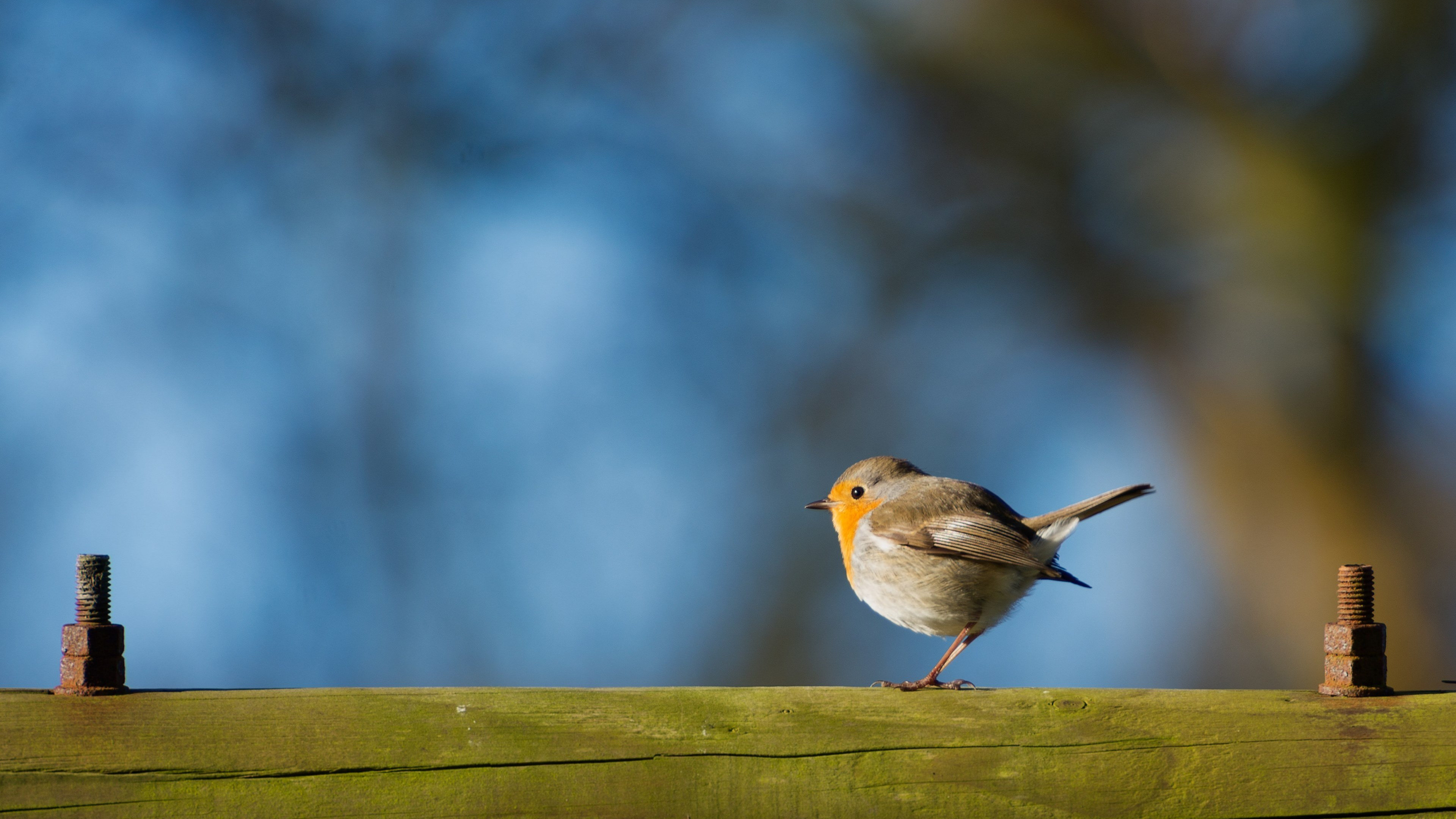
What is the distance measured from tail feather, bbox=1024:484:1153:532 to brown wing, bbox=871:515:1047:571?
0.22 feet

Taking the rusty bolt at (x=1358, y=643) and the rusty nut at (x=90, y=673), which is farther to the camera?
the rusty bolt at (x=1358, y=643)

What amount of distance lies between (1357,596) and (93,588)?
6.21 feet

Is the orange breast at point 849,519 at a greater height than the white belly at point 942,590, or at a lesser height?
greater

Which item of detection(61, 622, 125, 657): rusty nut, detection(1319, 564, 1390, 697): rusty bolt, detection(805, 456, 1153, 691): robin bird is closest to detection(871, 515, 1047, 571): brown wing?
detection(805, 456, 1153, 691): robin bird

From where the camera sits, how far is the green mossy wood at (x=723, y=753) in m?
1.51

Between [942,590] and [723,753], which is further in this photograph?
[942,590]

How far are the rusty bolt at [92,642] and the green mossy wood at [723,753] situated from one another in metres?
0.04

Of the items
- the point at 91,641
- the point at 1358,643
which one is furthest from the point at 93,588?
the point at 1358,643

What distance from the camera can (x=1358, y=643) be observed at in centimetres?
173

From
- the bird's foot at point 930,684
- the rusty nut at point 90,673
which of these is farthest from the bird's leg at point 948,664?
the rusty nut at point 90,673

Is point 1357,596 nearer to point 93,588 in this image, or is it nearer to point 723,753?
point 723,753

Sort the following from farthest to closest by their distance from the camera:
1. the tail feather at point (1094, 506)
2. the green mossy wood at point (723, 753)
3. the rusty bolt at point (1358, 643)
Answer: the tail feather at point (1094, 506)
the rusty bolt at point (1358, 643)
the green mossy wood at point (723, 753)

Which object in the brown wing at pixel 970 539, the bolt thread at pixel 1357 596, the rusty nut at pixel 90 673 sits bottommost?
the rusty nut at pixel 90 673

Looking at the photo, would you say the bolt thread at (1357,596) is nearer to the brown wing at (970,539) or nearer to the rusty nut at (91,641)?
the brown wing at (970,539)
